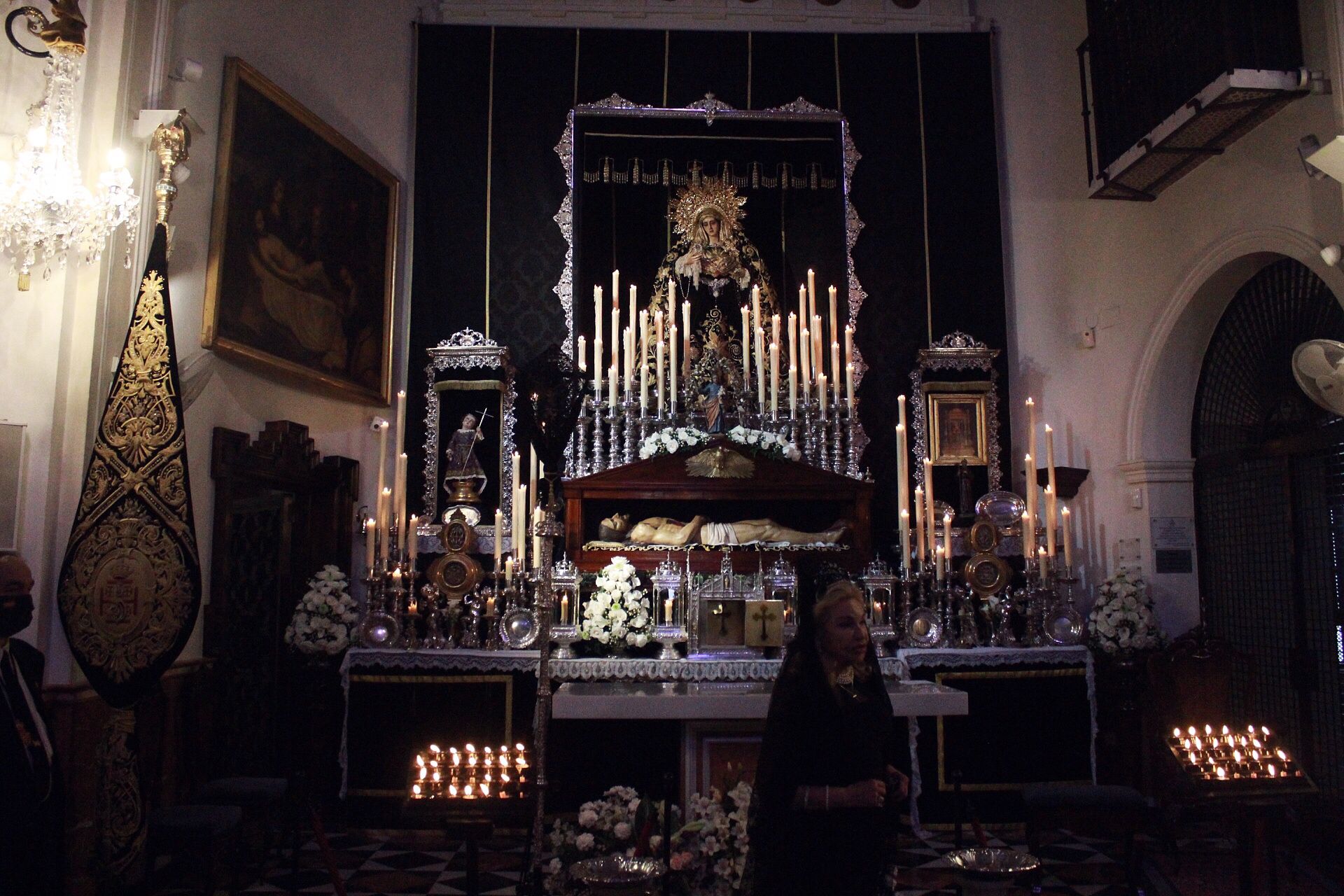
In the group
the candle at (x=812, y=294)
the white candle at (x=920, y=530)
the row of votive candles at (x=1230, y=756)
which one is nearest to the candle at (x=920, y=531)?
the white candle at (x=920, y=530)

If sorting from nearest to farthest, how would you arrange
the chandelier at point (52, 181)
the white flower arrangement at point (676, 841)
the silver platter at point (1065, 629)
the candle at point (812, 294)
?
the white flower arrangement at point (676, 841)
the chandelier at point (52, 181)
the silver platter at point (1065, 629)
the candle at point (812, 294)

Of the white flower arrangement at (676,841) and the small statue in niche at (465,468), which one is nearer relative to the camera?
the white flower arrangement at (676,841)

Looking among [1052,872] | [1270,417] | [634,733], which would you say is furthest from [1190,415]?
[634,733]

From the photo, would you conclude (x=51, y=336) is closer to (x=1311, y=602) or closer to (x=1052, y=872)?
(x=1052, y=872)

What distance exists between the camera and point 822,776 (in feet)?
9.69

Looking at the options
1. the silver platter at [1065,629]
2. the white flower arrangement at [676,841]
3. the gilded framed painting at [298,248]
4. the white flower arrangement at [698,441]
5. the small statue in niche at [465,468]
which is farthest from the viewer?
the small statue in niche at [465,468]

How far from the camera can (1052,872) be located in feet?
17.9

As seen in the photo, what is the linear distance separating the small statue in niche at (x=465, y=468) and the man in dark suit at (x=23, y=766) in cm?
392

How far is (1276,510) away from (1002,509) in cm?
174

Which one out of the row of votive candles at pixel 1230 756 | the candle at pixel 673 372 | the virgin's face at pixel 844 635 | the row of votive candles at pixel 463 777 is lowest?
the row of votive candles at pixel 463 777

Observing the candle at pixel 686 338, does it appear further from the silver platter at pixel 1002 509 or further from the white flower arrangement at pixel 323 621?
the white flower arrangement at pixel 323 621

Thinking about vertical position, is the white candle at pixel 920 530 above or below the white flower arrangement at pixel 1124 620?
above

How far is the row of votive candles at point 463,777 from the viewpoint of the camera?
420 centimetres

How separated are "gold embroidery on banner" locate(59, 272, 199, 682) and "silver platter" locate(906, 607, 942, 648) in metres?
4.31
